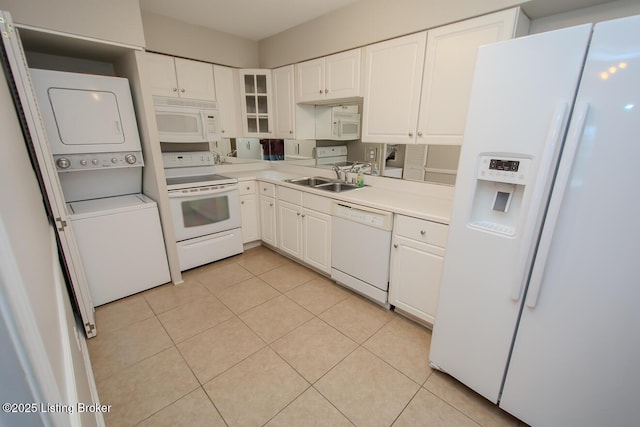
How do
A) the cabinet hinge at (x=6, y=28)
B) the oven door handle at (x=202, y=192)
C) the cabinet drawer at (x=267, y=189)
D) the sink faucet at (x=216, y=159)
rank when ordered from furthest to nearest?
the sink faucet at (x=216, y=159), the cabinet drawer at (x=267, y=189), the oven door handle at (x=202, y=192), the cabinet hinge at (x=6, y=28)

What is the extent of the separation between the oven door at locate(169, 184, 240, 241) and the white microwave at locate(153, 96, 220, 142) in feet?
1.84

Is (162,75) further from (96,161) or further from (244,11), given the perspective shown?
(96,161)

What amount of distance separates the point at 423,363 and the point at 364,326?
487mm

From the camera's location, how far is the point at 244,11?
2.67m

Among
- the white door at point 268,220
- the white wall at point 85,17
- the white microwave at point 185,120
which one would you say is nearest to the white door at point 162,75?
the white microwave at point 185,120

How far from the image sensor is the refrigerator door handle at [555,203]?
1.02 m

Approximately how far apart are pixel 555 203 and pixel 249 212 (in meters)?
2.90

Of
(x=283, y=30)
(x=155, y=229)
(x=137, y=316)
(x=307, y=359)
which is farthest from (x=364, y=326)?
(x=283, y=30)

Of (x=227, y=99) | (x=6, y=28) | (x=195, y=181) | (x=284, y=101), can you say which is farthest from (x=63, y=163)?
(x=284, y=101)

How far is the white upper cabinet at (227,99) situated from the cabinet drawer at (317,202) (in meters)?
1.41

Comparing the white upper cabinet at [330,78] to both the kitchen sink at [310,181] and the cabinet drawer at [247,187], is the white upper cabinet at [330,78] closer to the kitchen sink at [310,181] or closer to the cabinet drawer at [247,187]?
the kitchen sink at [310,181]

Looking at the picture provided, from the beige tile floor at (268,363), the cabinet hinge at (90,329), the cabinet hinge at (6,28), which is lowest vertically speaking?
the beige tile floor at (268,363)

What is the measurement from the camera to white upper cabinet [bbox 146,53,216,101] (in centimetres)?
278

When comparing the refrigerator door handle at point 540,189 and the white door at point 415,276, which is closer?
the refrigerator door handle at point 540,189
